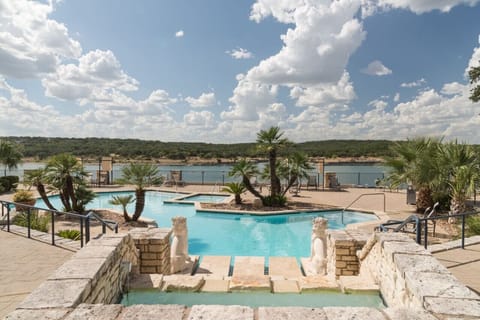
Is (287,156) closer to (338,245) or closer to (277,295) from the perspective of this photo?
(338,245)

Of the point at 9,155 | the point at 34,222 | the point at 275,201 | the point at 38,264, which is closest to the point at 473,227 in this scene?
the point at 275,201

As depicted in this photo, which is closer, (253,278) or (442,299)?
(442,299)

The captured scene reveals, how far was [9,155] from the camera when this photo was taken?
1814cm

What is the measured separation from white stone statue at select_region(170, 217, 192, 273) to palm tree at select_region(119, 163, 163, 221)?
4.12 meters

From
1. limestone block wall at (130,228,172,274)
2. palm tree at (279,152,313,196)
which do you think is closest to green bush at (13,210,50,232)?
limestone block wall at (130,228,172,274)

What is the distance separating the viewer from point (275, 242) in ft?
32.0

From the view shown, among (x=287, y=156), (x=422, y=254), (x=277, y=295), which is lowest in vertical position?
(x=277, y=295)

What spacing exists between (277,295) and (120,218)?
7863 millimetres

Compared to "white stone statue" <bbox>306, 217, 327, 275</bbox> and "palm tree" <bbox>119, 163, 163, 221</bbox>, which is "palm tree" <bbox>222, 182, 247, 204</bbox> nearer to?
"palm tree" <bbox>119, 163, 163, 221</bbox>

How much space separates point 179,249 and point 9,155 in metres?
17.0

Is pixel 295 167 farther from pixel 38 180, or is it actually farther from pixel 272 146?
pixel 38 180

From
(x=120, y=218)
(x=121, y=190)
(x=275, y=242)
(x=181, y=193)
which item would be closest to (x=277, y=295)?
(x=275, y=242)

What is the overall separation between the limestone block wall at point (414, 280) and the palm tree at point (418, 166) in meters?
6.84

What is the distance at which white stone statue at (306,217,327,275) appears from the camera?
6223 mm
